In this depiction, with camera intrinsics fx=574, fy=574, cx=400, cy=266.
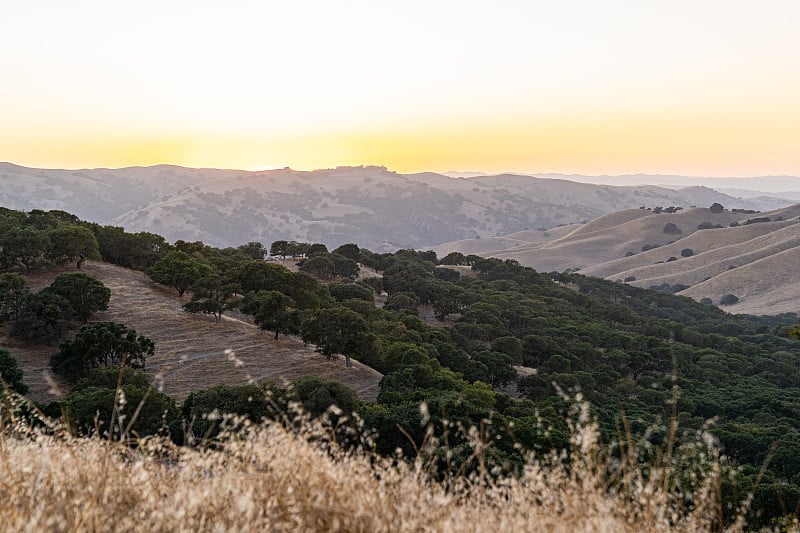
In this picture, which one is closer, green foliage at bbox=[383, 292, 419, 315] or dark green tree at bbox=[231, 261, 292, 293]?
A: dark green tree at bbox=[231, 261, 292, 293]

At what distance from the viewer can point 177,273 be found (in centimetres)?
5909

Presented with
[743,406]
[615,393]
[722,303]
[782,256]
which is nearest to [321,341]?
[615,393]

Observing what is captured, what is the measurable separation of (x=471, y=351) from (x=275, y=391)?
4876cm

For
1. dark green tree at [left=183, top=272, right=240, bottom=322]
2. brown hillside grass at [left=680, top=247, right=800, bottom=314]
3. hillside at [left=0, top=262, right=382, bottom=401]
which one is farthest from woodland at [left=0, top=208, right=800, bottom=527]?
brown hillside grass at [left=680, top=247, right=800, bottom=314]

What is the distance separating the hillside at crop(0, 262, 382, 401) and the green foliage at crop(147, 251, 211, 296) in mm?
1370

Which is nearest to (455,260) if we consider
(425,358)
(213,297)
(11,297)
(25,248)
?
(213,297)

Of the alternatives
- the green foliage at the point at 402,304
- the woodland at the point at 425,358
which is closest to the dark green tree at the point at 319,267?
the woodland at the point at 425,358

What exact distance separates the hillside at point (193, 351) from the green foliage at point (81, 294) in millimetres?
2155

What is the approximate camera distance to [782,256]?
177500mm

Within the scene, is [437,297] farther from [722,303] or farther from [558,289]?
[722,303]

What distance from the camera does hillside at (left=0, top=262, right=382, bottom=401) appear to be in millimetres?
41469

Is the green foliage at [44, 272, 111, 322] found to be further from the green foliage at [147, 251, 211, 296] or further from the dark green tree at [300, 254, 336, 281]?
the dark green tree at [300, 254, 336, 281]

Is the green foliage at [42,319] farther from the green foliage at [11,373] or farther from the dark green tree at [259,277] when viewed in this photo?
the dark green tree at [259,277]

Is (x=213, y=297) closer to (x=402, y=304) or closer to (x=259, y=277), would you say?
(x=259, y=277)
